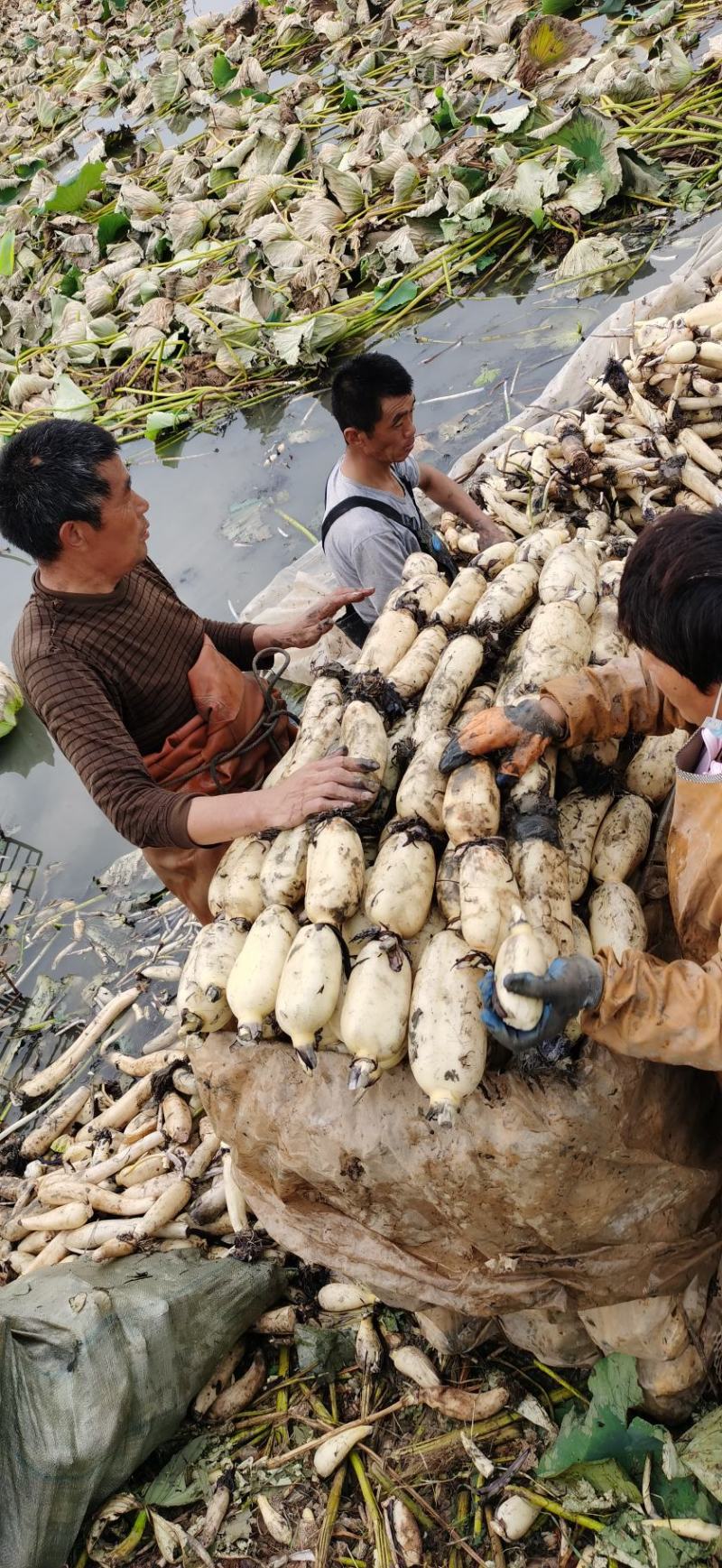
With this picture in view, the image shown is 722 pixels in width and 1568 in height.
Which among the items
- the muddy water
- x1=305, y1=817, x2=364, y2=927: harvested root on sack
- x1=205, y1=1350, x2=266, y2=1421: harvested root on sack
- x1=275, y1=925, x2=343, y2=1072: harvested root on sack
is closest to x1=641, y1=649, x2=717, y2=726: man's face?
x1=305, y1=817, x2=364, y2=927: harvested root on sack

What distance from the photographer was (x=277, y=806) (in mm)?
2600

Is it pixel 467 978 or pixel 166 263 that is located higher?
pixel 166 263

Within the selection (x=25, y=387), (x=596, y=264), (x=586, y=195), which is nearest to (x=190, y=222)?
(x=25, y=387)

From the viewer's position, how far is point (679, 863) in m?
2.17

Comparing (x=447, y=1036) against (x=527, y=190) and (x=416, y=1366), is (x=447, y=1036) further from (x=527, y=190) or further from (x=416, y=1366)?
(x=527, y=190)

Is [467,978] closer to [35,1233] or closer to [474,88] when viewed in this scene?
[35,1233]

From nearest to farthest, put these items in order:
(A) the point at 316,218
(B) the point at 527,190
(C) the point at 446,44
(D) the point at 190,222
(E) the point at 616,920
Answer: (E) the point at 616,920, (B) the point at 527,190, (A) the point at 316,218, (D) the point at 190,222, (C) the point at 446,44

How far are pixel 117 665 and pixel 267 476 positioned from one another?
14.0 feet

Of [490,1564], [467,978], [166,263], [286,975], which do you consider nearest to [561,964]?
[467,978]

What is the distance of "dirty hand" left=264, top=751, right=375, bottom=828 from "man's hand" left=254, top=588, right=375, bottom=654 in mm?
1029

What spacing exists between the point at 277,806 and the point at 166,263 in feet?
26.0

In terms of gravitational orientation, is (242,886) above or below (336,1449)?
above

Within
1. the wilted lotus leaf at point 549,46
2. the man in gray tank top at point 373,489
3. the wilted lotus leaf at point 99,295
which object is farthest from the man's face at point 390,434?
the wilted lotus leaf at point 99,295

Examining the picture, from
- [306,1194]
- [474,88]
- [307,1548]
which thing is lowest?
[307,1548]
